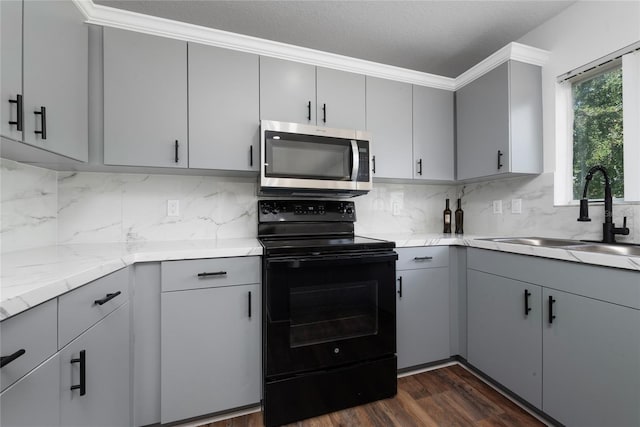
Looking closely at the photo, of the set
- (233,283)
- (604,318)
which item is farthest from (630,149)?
(233,283)

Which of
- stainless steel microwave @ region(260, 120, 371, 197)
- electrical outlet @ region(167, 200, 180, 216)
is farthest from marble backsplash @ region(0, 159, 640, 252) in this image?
stainless steel microwave @ region(260, 120, 371, 197)

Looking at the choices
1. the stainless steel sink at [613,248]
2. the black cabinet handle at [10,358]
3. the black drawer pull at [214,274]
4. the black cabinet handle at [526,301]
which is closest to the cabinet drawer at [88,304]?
the black cabinet handle at [10,358]

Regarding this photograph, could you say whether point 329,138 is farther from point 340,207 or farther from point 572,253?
point 572,253

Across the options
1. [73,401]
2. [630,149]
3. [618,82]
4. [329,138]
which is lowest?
[73,401]

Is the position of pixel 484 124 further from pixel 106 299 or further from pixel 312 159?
pixel 106 299

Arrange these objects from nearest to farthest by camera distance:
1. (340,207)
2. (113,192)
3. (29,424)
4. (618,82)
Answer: (29,424), (618,82), (113,192), (340,207)

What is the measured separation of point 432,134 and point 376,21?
928mm

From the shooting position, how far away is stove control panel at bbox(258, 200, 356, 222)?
2.03m

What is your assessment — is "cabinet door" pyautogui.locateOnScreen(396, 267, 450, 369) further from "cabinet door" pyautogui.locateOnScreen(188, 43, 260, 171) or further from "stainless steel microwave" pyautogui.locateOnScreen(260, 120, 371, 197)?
"cabinet door" pyautogui.locateOnScreen(188, 43, 260, 171)

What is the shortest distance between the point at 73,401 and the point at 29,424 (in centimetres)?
21

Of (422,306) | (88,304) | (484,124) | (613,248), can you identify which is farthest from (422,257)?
(88,304)

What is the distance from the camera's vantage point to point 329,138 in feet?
6.13

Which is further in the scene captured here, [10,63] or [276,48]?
[276,48]

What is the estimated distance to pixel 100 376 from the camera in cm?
109
